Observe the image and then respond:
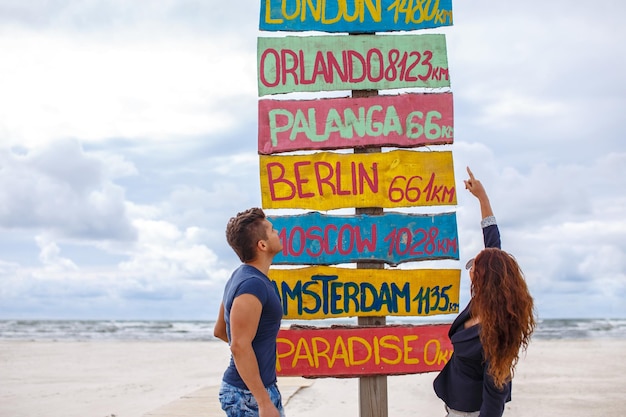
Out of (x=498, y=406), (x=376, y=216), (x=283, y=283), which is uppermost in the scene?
(x=376, y=216)

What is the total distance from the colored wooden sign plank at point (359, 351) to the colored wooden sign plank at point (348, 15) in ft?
8.77

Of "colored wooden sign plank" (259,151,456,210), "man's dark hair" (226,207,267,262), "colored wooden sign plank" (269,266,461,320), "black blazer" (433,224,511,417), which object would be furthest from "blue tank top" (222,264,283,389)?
"colored wooden sign plank" (259,151,456,210)

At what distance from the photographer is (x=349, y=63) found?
6008 mm

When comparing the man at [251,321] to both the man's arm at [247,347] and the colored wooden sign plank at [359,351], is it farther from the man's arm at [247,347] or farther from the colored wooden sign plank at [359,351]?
the colored wooden sign plank at [359,351]

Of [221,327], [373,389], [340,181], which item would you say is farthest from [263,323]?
[373,389]

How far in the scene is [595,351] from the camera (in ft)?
65.1

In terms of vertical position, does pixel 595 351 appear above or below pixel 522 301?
below

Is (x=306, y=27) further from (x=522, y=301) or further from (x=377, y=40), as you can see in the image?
(x=522, y=301)

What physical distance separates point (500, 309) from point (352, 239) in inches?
102

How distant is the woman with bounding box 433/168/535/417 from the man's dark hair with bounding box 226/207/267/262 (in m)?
1.21

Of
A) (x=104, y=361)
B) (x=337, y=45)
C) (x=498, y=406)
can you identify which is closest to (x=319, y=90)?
(x=337, y=45)

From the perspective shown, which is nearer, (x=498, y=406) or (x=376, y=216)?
(x=498, y=406)

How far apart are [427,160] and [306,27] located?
5.26 feet

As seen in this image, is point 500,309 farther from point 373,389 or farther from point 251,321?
point 373,389
